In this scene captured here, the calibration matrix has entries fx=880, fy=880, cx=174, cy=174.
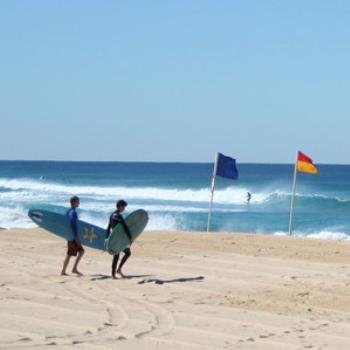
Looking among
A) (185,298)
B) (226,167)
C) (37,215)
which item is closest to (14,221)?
(226,167)

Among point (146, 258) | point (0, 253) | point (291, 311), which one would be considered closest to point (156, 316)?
point (291, 311)

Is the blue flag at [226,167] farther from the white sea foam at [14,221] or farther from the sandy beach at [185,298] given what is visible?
the white sea foam at [14,221]

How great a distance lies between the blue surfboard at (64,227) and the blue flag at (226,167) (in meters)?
6.69

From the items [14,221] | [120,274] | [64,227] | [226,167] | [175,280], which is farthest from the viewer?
[14,221]

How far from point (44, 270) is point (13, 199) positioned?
38.6 metres

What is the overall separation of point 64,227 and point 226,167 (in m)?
7.95

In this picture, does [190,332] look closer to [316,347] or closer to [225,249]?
[316,347]

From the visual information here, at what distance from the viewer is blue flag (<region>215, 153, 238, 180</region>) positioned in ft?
68.3

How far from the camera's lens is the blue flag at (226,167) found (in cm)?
2083

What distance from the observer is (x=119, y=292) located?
11.4m

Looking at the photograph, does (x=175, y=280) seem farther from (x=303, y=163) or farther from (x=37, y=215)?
(x=303, y=163)

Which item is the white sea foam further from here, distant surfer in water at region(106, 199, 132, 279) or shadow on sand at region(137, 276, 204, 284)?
shadow on sand at region(137, 276, 204, 284)

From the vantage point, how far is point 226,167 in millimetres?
21062

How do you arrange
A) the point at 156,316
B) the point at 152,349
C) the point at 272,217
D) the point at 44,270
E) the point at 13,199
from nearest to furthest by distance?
the point at 152,349
the point at 156,316
the point at 44,270
the point at 272,217
the point at 13,199
